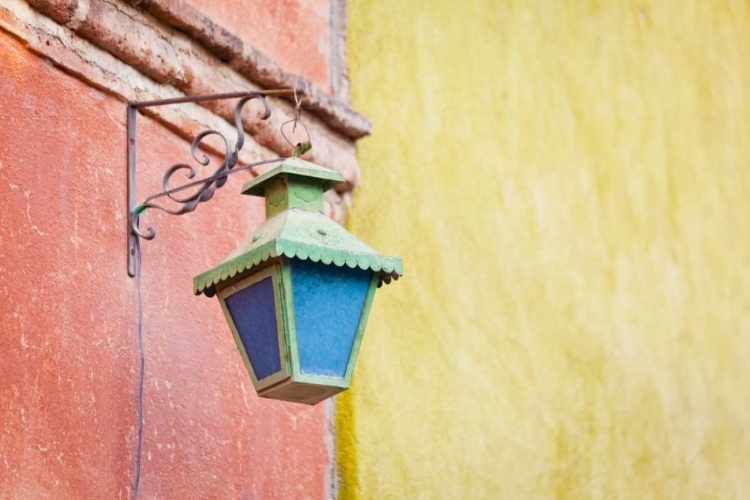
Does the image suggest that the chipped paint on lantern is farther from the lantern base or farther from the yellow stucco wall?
the yellow stucco wall

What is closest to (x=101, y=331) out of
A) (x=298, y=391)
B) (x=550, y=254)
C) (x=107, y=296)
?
(x=107, y=296)

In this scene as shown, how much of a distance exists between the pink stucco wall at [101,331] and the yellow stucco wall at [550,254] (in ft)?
1.53

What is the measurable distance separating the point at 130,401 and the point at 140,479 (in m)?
0.16

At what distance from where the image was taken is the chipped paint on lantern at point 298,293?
2.68m

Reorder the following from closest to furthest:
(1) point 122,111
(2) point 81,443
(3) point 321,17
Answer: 1. (2) point 81,443
2. (1) point 122,111
3. (3) point 321,17

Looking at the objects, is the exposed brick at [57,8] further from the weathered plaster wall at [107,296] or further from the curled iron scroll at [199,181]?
the curled iron scroll at [199,181]

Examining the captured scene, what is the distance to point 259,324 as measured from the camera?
9.04ft

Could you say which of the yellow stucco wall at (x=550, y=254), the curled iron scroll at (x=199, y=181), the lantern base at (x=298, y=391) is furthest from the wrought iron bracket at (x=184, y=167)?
the yellow stucco wall at (x=550, y=254)

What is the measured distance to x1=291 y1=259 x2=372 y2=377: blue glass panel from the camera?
106 inches

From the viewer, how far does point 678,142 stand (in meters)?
5.57

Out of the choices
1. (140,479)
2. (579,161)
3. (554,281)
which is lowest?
(140,479)

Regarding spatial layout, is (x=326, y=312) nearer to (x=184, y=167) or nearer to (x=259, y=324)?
(x=259, y=324)

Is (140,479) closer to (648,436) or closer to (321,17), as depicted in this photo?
(321,17)

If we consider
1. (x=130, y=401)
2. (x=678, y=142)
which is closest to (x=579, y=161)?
(x=678, y=142)
